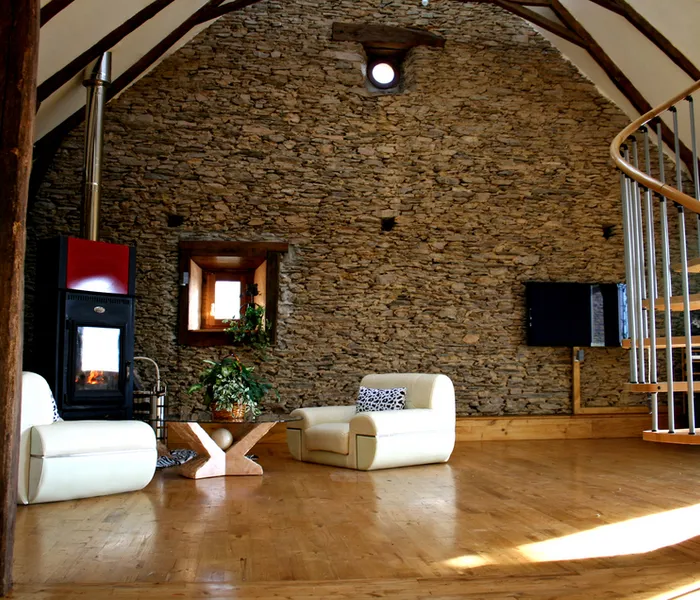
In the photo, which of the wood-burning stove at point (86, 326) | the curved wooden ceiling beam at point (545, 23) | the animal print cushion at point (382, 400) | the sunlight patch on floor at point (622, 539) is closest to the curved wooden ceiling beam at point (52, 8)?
the wood-burning stove at point (86, 326)

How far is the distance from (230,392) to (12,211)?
121 inches

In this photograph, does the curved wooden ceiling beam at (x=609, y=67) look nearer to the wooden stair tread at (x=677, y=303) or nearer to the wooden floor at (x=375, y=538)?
the wooden floor at (x=375, y=538)

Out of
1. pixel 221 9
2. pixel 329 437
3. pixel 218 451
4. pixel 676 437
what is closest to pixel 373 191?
pixel 221 9

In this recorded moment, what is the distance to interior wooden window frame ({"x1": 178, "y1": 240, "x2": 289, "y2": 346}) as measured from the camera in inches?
311

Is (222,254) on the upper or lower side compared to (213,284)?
upper

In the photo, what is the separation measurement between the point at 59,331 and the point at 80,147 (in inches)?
104

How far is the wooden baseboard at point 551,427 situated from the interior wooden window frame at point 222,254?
8.05ft

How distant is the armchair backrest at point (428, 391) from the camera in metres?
6.28

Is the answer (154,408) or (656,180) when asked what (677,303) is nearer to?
(656,180)

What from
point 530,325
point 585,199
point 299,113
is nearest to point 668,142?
point 585,199

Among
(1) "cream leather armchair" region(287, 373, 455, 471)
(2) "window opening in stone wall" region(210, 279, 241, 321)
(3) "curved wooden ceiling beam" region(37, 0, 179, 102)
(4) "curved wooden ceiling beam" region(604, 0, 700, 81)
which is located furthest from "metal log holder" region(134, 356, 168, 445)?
(4) "curved wooden ceiling beam" region(604, 0, 700, 81)

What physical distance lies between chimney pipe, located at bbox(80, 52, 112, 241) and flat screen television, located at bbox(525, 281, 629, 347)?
15.9 feet

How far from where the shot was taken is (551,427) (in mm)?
8234

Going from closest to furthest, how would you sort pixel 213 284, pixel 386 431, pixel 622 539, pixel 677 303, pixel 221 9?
1. pixel 622 539
2. pixel 677 303
3. pixel 386 431
4. pixel 221 9
5. pixel 213 284
